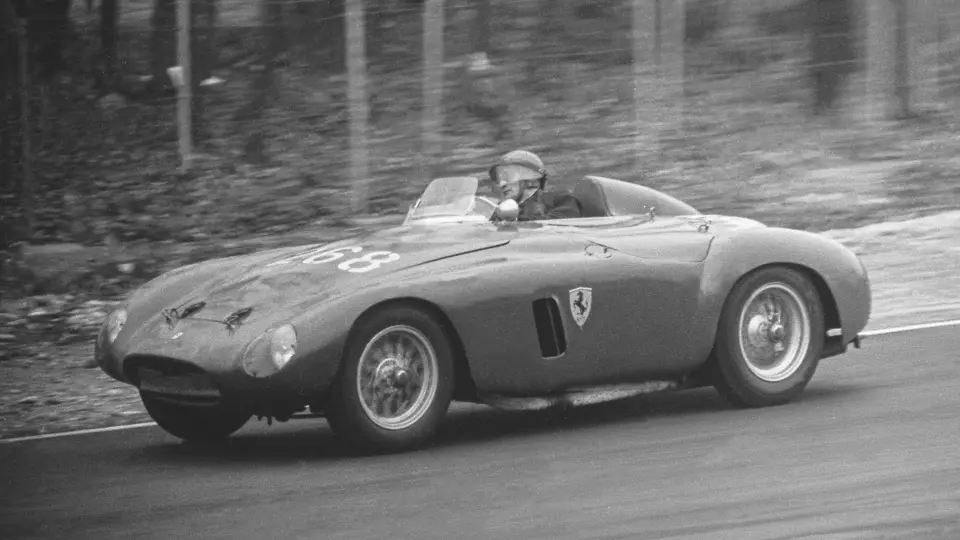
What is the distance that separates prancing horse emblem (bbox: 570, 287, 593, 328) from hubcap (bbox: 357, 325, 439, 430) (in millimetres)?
712

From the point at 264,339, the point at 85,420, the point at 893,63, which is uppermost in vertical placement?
the point at 893,63

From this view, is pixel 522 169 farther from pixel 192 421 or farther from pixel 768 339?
pixel 192 421

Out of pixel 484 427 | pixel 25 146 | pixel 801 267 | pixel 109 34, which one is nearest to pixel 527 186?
pixel 484 427

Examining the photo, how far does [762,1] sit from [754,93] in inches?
51.8

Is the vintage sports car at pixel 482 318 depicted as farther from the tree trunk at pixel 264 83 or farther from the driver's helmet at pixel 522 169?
the tree trunk at pixel 264 83

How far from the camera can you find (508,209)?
7.21m

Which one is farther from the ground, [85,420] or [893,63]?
[893,63]

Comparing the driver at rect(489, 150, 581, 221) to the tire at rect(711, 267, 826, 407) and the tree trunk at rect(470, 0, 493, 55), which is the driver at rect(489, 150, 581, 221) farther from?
the tree trunk at rect(470, 0, 493, 55)

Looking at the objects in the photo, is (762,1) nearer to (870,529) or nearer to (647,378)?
(647,378)

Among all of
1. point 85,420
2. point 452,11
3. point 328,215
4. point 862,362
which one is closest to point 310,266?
point 85,420

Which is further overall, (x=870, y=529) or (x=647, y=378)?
(x=647, y=378)

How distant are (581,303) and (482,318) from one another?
1.63ft

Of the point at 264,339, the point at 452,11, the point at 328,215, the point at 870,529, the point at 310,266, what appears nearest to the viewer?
the point at 870,529

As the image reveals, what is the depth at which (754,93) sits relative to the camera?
20.4 m
